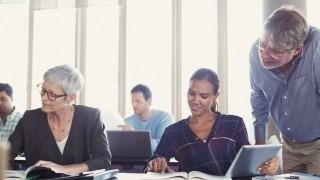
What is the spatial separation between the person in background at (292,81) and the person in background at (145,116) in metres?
1.79

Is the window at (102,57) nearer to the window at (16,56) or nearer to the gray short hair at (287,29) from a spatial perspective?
the window at (16,56)

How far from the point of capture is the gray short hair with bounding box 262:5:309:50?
163cm

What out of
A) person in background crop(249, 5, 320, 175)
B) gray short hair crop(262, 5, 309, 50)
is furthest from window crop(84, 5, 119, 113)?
gray short hair crop(262, 5, 309, 50)

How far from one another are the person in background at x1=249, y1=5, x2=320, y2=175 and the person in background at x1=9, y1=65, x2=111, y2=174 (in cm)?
87

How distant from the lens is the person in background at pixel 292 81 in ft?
5.44

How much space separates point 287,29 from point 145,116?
238cm

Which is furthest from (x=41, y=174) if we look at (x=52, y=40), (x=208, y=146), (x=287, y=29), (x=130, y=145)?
(x=52, y=40)

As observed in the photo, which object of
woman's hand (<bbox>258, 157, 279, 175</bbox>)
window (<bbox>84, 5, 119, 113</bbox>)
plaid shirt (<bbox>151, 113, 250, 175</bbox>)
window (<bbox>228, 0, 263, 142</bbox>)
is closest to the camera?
woman's hand (<bbox>258, 157, 279, 175</bbox>)

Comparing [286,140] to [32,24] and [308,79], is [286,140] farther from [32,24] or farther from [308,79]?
[32,24]

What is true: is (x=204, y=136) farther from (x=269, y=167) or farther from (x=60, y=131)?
(x=60, y=131)

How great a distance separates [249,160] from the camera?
139 centimetres

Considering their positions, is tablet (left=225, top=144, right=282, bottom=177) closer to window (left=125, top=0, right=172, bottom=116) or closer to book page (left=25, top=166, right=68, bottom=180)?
book page (left=25, top=166, right=68, bottom=180)

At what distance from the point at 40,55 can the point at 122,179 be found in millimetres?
4413

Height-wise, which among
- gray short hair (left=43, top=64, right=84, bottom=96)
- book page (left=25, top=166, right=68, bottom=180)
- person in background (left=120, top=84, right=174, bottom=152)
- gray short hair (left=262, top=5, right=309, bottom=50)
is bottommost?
book page (left=25, top=166, right=68, bottom=180)
